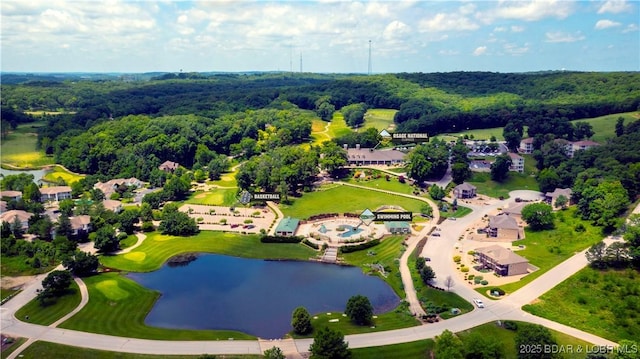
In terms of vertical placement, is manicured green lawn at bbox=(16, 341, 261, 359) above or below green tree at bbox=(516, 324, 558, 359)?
below

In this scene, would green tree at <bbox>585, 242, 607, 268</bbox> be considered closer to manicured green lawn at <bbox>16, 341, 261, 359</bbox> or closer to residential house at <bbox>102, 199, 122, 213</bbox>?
manicured green lawn at <bbox>16, 341, 261, 359</bbox>

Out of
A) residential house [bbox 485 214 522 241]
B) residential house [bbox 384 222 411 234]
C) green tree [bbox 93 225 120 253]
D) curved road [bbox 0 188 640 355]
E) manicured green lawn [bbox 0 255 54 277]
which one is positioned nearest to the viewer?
curved road [bbox 0 188 640 355]

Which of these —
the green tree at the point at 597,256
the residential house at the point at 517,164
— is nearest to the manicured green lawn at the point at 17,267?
the green tree at the point at 597,256

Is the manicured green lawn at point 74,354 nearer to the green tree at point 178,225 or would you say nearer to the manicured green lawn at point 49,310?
the manicured green lawn at point 49,310

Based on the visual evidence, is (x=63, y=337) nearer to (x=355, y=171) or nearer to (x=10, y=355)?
(x=10, y=355)

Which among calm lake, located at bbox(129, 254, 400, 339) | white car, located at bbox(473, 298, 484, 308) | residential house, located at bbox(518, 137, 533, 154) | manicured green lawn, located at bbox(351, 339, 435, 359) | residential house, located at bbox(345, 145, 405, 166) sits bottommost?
calm lake, located at bbox(129, 254, 400, 339)

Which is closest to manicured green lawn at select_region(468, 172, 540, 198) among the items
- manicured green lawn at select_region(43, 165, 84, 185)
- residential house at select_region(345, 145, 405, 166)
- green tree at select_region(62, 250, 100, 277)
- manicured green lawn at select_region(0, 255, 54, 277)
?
residential house at select_region(345, 145, 405, 166)

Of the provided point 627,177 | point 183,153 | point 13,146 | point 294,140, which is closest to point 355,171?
point 294,140
